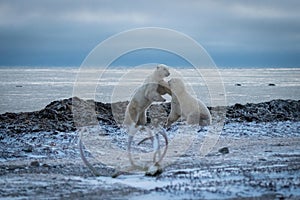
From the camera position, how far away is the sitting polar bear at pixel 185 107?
19047mm

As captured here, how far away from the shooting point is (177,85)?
19.1 metres

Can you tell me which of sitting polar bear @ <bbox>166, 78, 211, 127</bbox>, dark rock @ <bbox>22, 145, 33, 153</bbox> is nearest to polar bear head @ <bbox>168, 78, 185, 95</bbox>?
sitting polar bear @ <bbox>166, 78, 211, 127</bbox>

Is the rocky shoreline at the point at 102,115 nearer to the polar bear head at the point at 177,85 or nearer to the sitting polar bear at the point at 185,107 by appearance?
the sitting polar bear at the point at 185,107

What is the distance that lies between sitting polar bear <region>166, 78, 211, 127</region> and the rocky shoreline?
189 cm

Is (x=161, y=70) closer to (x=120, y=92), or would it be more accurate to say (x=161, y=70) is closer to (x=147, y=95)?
(x=147, y=95)

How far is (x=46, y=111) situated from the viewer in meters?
22.1

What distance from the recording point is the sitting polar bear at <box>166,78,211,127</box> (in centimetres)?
1905

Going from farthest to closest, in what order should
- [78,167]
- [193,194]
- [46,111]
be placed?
[46,111]
[78,167]
[193,194]

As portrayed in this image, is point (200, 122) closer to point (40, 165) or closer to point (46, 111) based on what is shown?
point (46, 111)

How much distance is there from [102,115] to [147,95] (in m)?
6.71

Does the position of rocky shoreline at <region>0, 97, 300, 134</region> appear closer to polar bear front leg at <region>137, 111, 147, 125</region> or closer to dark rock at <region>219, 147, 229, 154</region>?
polar bear front leg at <region>137, 111, 147, 125</region>

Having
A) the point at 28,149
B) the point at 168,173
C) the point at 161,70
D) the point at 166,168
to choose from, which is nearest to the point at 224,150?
the point at 166,168

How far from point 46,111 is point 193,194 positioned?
1430 centimetres

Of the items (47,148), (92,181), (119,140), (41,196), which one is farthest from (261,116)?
(41,196)
